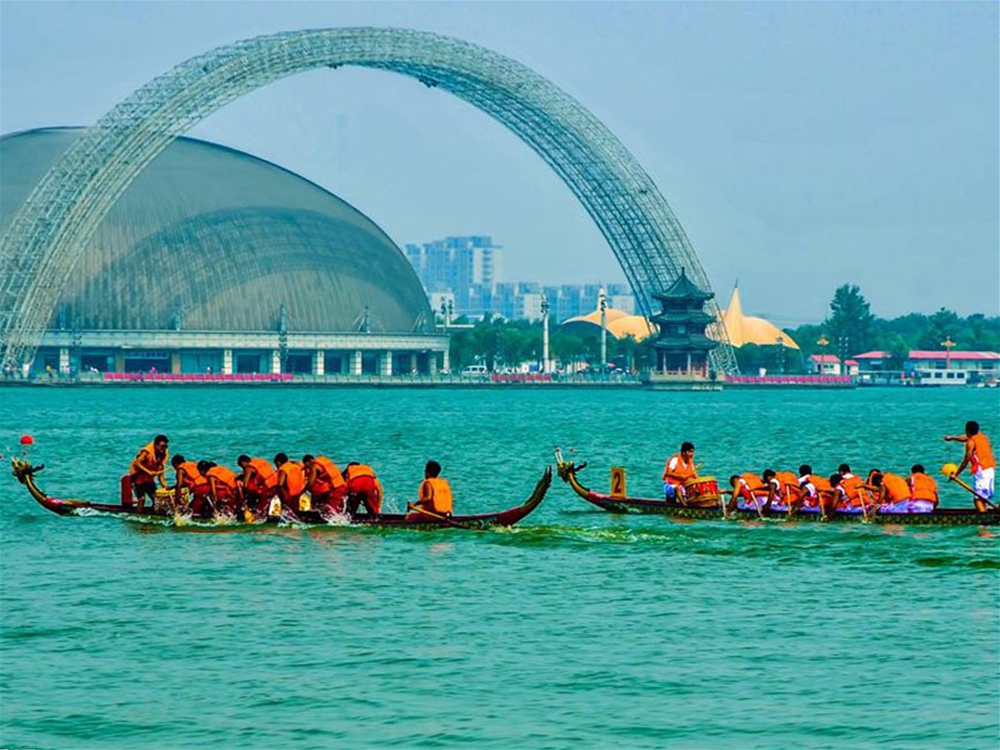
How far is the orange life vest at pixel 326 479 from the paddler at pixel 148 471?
4.25 metres

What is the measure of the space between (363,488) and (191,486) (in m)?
4.56

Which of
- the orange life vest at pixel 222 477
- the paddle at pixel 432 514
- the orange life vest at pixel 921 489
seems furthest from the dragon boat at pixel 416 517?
the orange life vest at pixel 921 489

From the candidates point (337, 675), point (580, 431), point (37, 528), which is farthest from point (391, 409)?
point (337, 675)

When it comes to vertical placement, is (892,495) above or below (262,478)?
below

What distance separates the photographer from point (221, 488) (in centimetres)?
4819

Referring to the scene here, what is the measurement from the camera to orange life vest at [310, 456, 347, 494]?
46.7 m

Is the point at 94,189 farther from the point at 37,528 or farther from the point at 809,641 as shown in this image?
the point at 809,641

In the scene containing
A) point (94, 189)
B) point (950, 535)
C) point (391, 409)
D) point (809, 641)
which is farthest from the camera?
point (94, 189)

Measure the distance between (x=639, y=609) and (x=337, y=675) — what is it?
8.08 m

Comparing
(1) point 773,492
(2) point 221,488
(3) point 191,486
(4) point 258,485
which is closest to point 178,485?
(3) point 191,486

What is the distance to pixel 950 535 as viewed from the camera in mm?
47438

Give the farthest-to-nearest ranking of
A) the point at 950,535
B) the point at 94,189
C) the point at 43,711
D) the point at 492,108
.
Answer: the point at 492,108 → the point at 94,189 → the point at 950,535 → the point at 43,711

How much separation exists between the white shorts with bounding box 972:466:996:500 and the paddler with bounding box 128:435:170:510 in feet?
62.7

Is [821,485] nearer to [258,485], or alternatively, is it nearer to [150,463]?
[258,485]
